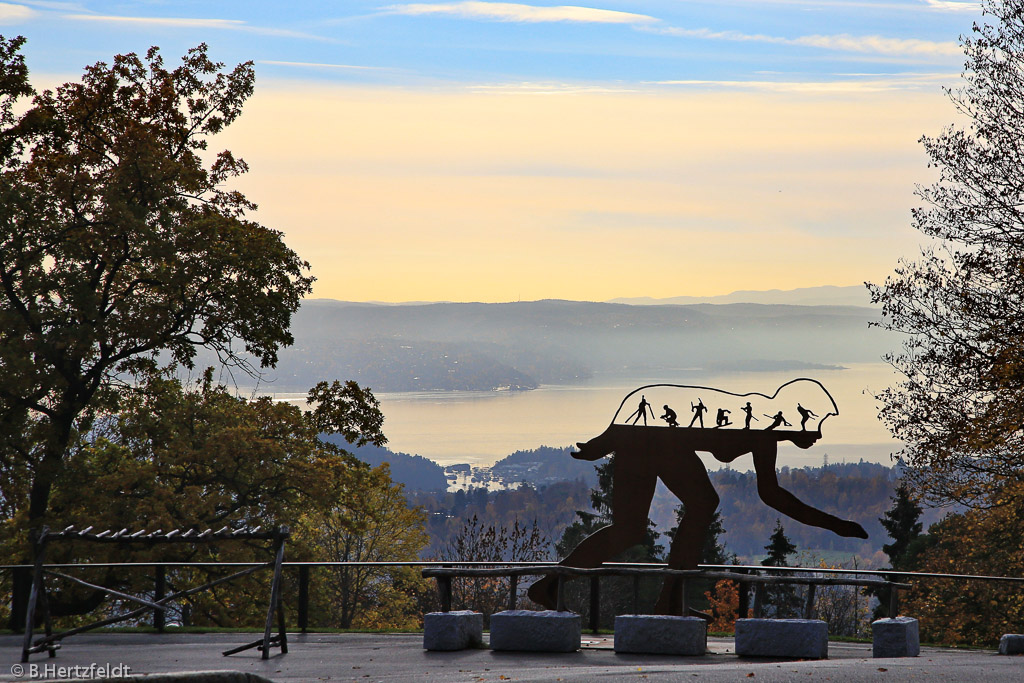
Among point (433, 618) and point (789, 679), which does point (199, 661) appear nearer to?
point (433, 618)

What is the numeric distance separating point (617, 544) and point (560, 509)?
9260 cm

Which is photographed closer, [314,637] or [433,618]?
[433,618]

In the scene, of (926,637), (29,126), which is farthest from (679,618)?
(926,637)

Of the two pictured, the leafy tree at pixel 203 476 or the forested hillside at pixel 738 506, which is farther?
the forested hillside at pixel 738 506

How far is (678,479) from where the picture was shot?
13.2m

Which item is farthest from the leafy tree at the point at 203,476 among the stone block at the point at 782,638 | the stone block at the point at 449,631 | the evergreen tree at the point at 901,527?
the evergreen tree at the point at 901,527

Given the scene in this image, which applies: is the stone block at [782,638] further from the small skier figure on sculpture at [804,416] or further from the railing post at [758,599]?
the small skier figure on sculpture at [804,416]

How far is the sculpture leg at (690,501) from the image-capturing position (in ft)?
43.2

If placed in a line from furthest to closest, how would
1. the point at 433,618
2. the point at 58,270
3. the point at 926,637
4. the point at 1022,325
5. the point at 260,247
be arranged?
the point at 926,637, the point at 260,247, the point at 58,270, the point at 1022,325, the point at 433,618

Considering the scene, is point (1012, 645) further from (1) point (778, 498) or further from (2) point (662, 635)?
(2) point (662, 635)

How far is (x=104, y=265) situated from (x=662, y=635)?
1660 cm

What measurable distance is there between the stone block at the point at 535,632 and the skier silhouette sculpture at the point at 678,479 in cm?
99

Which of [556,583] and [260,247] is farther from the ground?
[260,247]

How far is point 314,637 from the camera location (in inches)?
543
